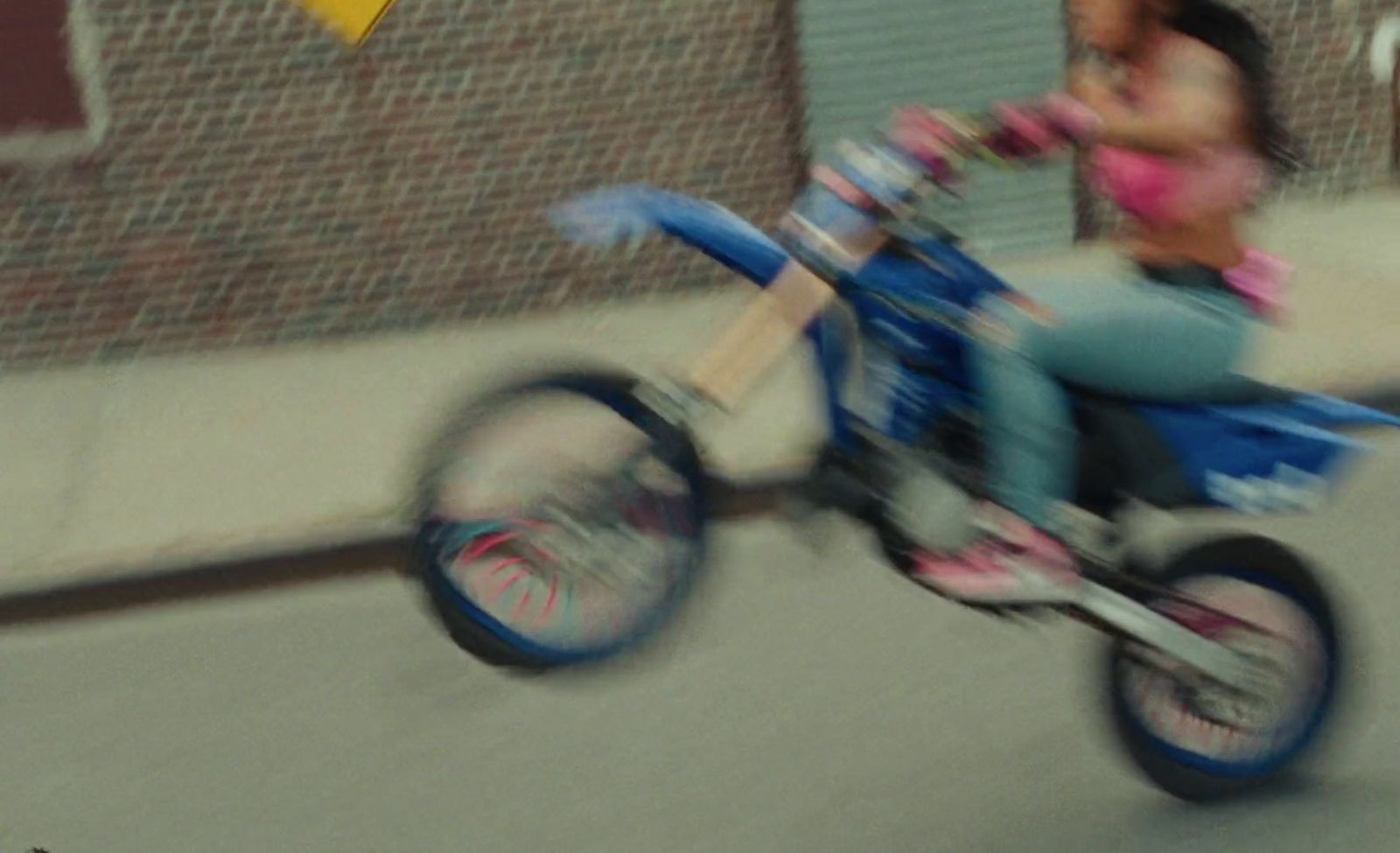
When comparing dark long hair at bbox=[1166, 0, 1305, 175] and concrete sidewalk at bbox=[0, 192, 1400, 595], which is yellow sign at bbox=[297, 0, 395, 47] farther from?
dark long hair at bbox=[1166, 0, 1305, 175]

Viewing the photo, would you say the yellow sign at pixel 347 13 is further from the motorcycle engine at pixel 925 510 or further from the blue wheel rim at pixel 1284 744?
the blue wheel rim at pixel 1284 744

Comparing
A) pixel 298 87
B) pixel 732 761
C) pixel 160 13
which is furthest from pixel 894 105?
pixel 732 761

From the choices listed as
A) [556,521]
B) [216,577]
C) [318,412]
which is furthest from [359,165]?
[556,521]

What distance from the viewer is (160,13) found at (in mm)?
9609

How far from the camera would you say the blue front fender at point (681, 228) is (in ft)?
11.9

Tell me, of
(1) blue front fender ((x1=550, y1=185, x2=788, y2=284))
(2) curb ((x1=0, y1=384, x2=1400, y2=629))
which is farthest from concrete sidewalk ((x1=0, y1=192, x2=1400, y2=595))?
(1) blue front fender ((x1=550, y1=185, x2=788, y2=284))

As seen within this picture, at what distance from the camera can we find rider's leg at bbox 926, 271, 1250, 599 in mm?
3711

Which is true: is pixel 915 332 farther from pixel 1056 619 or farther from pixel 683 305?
pixel 683 305

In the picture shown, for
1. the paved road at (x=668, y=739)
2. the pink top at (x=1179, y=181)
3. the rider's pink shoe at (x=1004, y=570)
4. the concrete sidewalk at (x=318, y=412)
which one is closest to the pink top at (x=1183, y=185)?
the pink top at (x=1179, y=181)

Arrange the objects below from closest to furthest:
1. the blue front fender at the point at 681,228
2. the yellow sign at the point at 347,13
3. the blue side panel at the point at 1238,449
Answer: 1. the blue front fender at the point at 681,228
2. the blue side panel at the point at 1238,449
3. the yellow sign at the point at 347,13

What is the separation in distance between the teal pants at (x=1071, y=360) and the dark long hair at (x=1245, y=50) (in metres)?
0.32

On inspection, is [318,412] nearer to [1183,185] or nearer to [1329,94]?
[1183,185]

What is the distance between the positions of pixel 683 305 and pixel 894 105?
5.31 feet

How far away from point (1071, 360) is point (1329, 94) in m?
8.10
